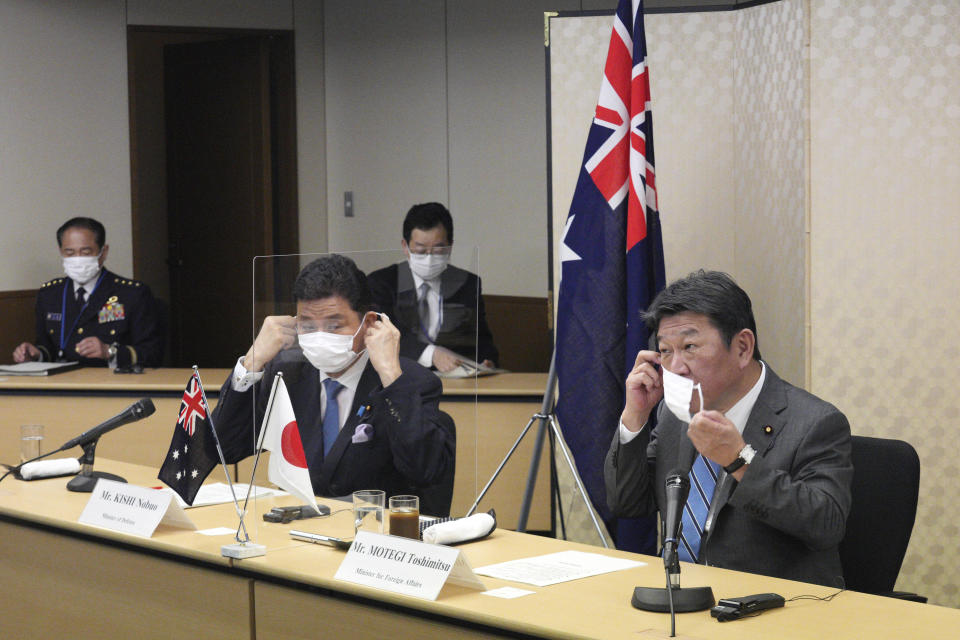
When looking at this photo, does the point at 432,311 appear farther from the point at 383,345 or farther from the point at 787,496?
the point at 787,496

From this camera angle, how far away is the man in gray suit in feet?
7.42

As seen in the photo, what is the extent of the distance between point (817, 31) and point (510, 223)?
310cm

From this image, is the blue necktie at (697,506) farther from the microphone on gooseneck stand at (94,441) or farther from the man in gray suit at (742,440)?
the microphone on gooseneck stand at (94,441)

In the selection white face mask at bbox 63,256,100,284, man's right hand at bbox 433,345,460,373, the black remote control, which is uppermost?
white face mask at bbox 63,256,100,284

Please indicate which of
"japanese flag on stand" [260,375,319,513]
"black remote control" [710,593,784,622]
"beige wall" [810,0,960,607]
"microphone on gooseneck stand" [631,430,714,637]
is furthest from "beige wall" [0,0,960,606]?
"black remote control" [710,593,784,622]

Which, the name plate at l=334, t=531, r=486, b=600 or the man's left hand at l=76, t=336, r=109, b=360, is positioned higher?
the man's left hand at l=76, t=336, r=109, b=360

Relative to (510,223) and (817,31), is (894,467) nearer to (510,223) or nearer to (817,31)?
(817,31)

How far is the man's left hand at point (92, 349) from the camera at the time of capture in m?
5.40

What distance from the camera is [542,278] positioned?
6500 millimetres

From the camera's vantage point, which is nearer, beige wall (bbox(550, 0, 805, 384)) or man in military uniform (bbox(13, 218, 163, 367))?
beige wall (bbox(550, 0, 805, 384))

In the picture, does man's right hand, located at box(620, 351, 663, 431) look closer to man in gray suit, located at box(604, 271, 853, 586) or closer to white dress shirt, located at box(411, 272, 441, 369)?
man in gray suit, located at box(604, 271, 853, 586)

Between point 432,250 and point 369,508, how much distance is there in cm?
57

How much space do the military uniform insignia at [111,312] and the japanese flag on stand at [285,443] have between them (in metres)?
3.30

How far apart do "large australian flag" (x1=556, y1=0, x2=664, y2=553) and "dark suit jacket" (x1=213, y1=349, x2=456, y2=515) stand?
106 centimetres
